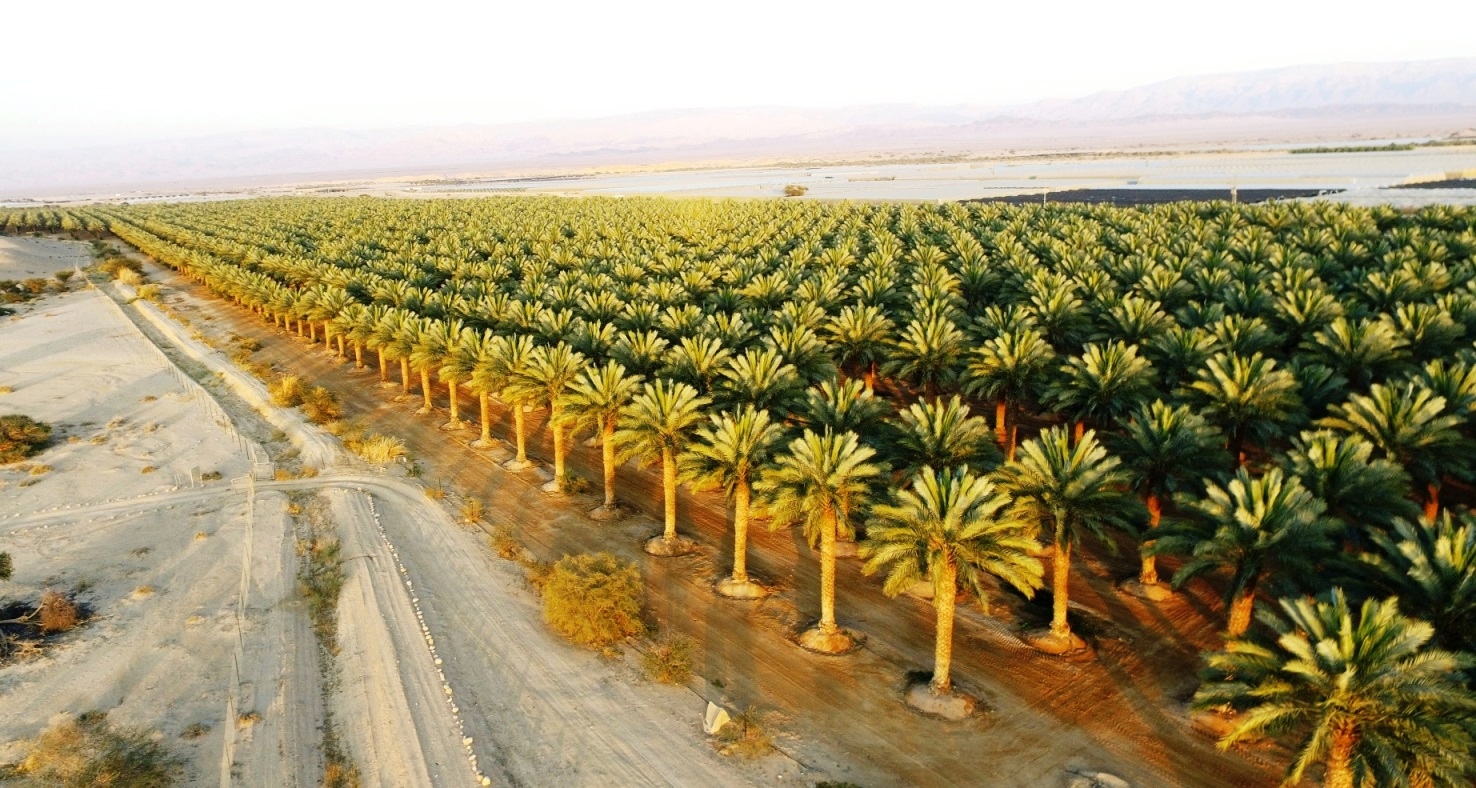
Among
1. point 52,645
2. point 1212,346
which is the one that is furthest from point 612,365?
point 1212,346

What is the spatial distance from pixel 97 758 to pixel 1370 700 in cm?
3004

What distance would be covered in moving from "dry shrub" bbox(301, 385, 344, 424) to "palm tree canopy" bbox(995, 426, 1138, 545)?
144ft

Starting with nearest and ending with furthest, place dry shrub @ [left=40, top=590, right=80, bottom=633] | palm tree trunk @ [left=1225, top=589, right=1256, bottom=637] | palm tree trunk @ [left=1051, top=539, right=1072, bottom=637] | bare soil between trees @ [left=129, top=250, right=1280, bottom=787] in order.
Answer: bare soil between trees @ [left=129, top=250, right=1280, bottom=787] → palm tree trunk @ [left=1225, top=589, right=1256, bottom=637] → palm tree trunk @ [left=1051, top=539, right=1072, bottom=637] → dry shrub @ [left=40, top=590, right=80, bottom=633]

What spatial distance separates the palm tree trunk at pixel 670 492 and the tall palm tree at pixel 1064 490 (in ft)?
41.4

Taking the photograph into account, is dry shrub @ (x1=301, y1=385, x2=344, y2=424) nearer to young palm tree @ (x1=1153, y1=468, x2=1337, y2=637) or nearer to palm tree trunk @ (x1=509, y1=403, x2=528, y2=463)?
palm tree trunk @ (x1=509, y1=403, x2=528, y2=463)

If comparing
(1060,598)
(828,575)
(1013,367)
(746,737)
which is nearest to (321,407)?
(828,575)

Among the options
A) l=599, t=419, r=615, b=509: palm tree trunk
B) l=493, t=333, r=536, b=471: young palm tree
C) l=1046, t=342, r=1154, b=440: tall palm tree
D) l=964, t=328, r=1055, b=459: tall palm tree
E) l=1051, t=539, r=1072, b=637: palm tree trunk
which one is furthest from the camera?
l=493, t=333, r=536, b=471: young palm tree

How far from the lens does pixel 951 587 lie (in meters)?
22.5

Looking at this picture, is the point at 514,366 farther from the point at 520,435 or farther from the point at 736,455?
the point at 736,455

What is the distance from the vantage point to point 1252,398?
29.4m

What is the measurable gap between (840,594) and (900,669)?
4848 mm

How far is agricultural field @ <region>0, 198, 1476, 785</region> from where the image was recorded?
17.4m

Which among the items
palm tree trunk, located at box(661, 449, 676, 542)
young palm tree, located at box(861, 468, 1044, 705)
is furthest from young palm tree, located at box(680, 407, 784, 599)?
young palm tree, located at box(861, 468, 1044, 705)

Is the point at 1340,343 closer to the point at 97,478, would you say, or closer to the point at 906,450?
the point at 906,450
